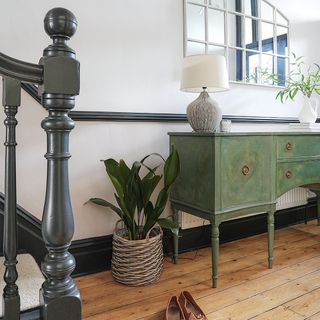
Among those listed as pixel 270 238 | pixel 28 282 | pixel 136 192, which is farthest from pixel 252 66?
pixel 28 282

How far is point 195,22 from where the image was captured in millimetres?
2191

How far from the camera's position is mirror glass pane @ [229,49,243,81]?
240 cm

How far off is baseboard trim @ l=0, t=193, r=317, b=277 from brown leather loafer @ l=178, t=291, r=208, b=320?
0.63m

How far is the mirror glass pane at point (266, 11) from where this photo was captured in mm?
2541

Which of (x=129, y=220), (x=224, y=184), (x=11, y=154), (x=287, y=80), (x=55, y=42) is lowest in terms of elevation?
(x=129, y=220)

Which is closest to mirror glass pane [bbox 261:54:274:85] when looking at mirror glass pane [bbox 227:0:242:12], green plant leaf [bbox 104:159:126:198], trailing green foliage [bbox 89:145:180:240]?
mirror glass pane [bbox 227:0:242:12]

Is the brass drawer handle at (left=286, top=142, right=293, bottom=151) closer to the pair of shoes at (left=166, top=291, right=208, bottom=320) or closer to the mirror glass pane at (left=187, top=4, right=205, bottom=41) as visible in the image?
the mirror glass pane at (left=187, top=4, right=205, bottom=41)

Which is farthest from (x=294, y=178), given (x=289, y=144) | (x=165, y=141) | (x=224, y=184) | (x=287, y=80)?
(x=287, y=80)

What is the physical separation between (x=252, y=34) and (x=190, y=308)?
2082 millimetres

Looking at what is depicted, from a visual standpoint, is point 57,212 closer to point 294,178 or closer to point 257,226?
point 294,178

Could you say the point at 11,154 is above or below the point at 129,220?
above

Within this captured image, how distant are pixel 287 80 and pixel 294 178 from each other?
1071mm

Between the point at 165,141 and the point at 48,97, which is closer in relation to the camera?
the point at 48,97

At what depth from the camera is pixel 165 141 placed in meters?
2.12
